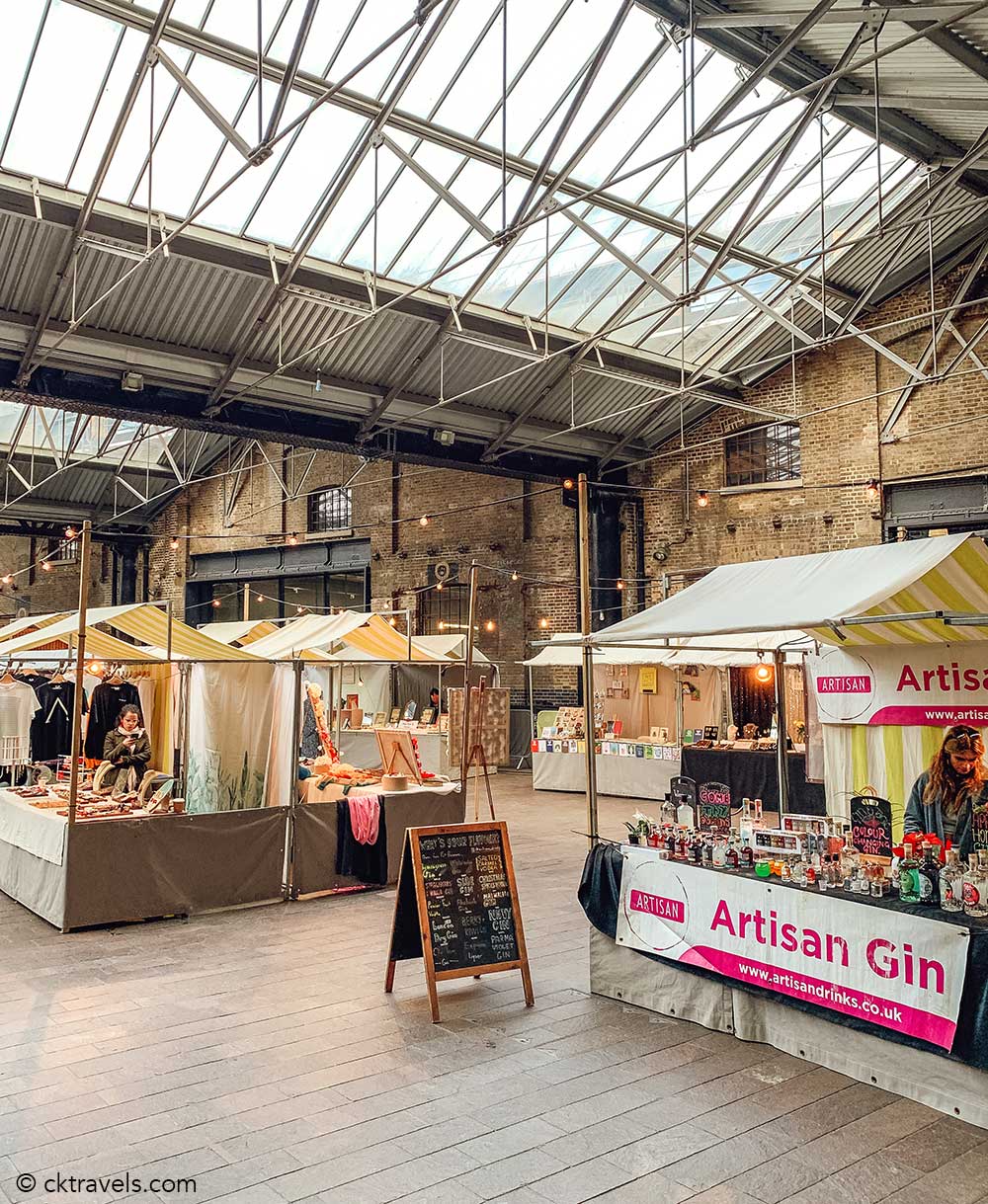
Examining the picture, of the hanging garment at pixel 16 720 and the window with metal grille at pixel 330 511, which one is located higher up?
the window with metal grille at pixel 330 511

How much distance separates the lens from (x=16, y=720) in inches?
475

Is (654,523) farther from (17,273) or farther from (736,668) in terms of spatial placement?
(17,273)

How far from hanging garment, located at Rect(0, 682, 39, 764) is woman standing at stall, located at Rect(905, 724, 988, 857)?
33.3 feet

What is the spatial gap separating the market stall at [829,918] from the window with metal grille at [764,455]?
8.39 meters

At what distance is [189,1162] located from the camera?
3.46 m

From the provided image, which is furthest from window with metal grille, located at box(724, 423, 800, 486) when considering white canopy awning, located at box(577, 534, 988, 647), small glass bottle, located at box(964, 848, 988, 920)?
small glass bottle, located at box(964, 848, 988, 920)

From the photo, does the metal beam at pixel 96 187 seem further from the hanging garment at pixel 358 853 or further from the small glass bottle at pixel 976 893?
the small glass bottle at pixel 976 893

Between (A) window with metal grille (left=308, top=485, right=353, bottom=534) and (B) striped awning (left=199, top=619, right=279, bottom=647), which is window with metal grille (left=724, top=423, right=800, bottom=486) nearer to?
(B) striped awning (left=199, top=619, right=279, bottom=647)

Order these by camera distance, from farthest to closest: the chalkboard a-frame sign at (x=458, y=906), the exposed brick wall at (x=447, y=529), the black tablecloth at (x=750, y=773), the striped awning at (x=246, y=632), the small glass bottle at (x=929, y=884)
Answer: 1. the exposed brick wall at (x=447, y=529)
2. the striped awning at (x=246, y=632)
3. the black tablecloth at (x=750, y=773)
4. the chalkboard a-frame sign at (x=458, y=906)
5. the small glass bottle at (x=929, y=884)

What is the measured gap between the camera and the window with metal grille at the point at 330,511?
19.4 metres

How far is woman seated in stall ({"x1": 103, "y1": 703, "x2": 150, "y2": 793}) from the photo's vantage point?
7910 millimetres

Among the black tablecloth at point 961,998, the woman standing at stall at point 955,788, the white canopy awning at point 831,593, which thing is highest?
the white canopy awning at point 831,593

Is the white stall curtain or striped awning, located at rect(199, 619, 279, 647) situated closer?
the white stall curtain

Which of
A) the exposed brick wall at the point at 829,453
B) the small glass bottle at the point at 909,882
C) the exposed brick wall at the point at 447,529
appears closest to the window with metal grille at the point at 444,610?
the exposed brick wall at the point at 447,529
